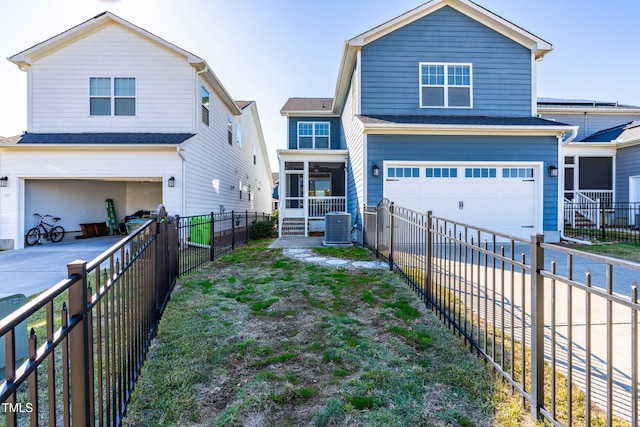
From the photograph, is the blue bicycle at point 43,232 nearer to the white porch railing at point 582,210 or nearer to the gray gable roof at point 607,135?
the white porch railing at point 582,210

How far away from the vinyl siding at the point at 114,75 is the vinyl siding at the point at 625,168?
17546 mm

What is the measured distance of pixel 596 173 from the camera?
49.2 feet

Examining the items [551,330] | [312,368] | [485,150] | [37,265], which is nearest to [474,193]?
[485,150]

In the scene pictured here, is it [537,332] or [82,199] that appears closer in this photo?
[537,332]

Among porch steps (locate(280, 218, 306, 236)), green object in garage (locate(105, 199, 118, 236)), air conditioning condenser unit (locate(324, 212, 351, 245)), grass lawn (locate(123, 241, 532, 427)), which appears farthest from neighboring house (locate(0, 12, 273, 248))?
grass lawn (locate(123, 241, 532, 427))

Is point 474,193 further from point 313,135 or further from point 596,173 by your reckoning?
point 596,173

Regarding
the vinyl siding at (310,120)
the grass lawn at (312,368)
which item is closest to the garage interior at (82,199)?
the vinyl siding at (310,120)

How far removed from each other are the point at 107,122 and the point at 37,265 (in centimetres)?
533

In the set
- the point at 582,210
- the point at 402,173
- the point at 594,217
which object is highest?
the point at 402,173

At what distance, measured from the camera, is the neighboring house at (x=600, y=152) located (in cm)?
1324

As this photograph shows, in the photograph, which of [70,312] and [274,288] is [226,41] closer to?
[274,288]

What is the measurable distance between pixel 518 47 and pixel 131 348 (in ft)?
43.1

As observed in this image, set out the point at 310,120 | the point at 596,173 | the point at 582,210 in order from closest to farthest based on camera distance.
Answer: the point at 582,210
the point at 596,173
the point at 310,120

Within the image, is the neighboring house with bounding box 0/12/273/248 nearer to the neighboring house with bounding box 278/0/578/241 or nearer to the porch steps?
the porch steps
